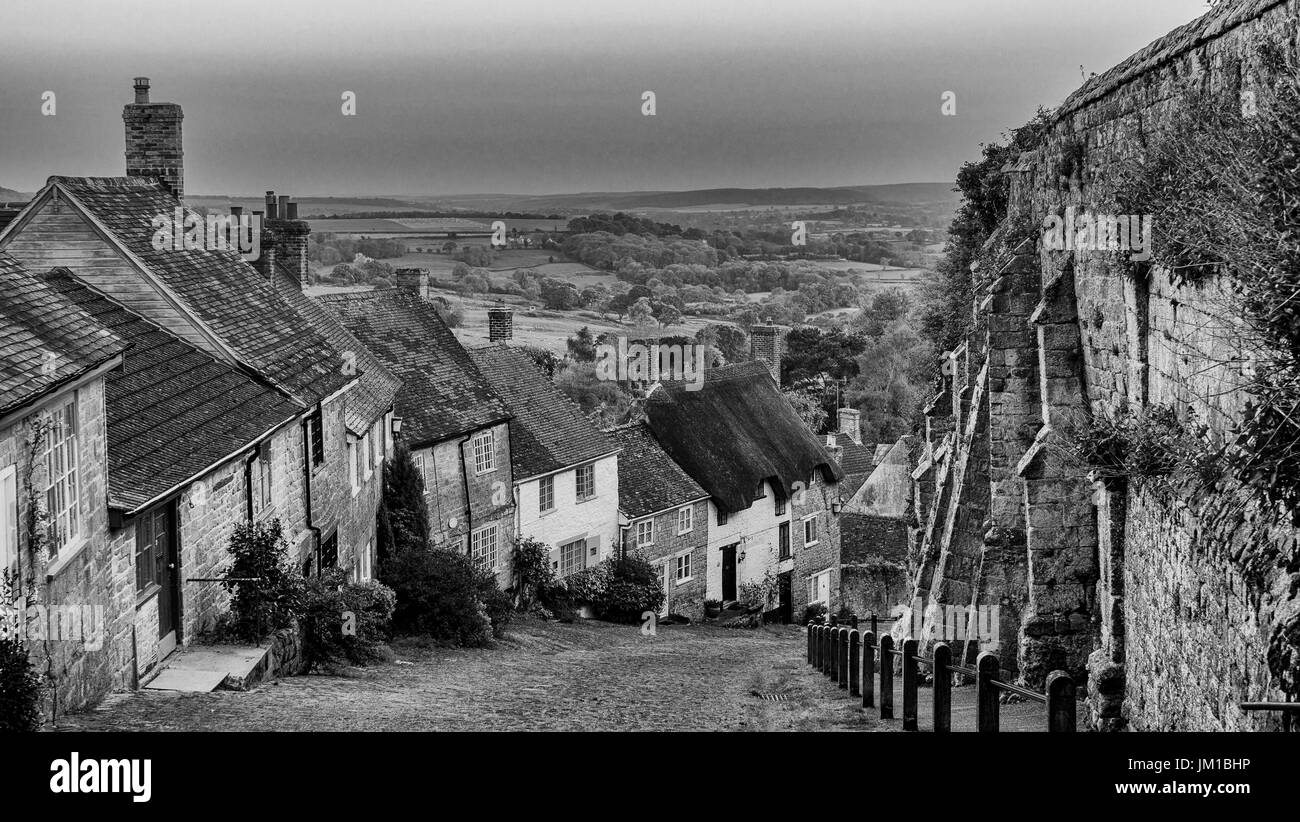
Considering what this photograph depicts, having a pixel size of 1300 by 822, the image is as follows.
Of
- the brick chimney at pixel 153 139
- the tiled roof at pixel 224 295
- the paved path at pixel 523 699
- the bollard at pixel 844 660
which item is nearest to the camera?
the paved path at pixel 523 699

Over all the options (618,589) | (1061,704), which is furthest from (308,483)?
(1061,704)

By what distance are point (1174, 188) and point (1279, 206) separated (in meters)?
2.52

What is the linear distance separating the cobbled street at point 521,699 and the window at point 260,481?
2.49 m

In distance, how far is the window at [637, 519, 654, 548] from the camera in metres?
35.1

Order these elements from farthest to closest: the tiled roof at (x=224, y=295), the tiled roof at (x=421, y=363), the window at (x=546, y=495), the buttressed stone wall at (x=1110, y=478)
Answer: the window at (x=546, y=495), the tiled roof at (x=421, y=363), the tiled roof at (x=224, y=295), the buttressed stone wall at (x=1110, y=478)

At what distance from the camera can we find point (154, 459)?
14195 millimetres

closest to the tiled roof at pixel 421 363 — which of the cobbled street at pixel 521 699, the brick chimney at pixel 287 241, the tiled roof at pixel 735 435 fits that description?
the brick chimney at pixel 287 241

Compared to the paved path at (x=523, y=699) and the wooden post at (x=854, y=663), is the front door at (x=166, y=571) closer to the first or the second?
the paved path at (x=523, y=699)

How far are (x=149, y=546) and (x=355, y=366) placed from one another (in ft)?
33.2

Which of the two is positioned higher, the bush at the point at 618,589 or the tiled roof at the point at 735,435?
the tiled roof at the point at 735,435

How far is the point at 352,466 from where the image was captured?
76.7 feet

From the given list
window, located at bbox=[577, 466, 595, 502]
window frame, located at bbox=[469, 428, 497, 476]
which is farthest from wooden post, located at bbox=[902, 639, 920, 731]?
window, located at bbox=[577, 466, 595, 502]

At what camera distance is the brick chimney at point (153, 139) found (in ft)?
73.7
